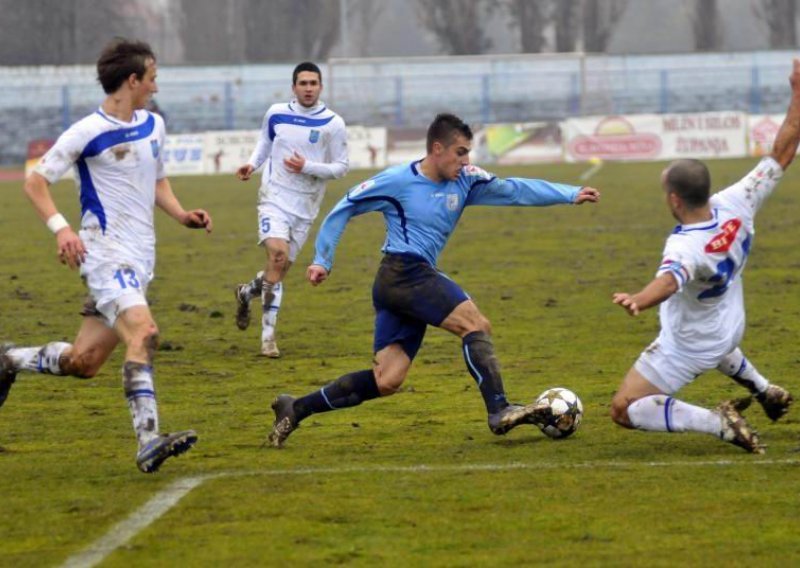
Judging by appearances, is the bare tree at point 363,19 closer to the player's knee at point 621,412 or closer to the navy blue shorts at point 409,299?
the navy blue shorts at point 409,299

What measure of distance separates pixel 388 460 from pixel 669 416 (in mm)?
1370

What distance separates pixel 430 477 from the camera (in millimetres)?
7805

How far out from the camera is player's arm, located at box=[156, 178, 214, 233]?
8.48 m

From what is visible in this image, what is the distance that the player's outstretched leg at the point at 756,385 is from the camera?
8.71 meters

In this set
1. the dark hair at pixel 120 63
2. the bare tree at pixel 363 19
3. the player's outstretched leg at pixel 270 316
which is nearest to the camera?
the dark hair at pixel 120 63

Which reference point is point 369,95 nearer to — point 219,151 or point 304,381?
point 219,151

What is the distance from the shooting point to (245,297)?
1339 cm

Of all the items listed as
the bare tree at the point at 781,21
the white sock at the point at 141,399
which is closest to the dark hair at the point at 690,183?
the white sock at the point at 141,399

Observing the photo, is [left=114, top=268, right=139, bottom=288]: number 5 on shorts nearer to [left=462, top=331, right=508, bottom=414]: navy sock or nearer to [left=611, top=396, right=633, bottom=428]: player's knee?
[left=462, top=331, right=508, bottom=414]: navy sock

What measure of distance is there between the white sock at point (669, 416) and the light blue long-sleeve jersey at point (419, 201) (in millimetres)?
1226

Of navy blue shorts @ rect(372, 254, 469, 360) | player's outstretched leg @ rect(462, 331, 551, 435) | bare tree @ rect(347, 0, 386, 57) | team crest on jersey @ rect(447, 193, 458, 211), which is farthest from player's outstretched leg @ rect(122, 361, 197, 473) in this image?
bare tree @ rect(347, 0, 386, 57)

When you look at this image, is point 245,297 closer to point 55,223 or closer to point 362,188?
point 362,188

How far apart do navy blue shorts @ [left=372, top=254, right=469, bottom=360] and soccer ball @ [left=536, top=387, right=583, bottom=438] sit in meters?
0.68

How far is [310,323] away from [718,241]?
24.0 ft
